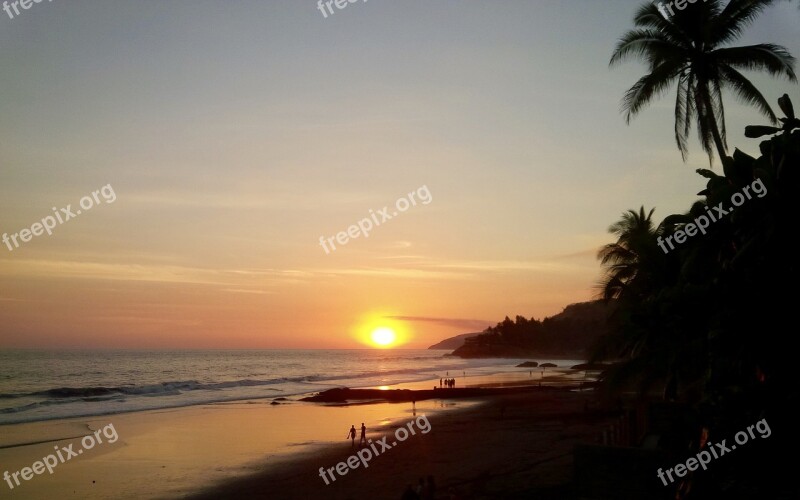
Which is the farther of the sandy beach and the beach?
the beach

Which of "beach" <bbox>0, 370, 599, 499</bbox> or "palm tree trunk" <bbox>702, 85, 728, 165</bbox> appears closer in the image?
"palm tree trunk" <bbox>702, 85, 728, 165</bbox>

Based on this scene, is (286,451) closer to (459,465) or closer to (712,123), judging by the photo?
(459,465)

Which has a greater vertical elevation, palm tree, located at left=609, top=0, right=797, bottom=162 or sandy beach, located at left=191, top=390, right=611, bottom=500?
palm tree, located at left=609, top=0, right=797, bottom=162

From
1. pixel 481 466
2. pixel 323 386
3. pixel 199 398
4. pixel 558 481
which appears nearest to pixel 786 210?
pixel 558 481

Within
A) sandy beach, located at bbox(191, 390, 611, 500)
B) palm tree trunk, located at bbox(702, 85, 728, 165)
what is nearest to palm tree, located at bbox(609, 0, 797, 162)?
palm tree trunk, located at bbox(702, 85, 728, 165)

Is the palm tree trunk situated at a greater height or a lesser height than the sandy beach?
greater

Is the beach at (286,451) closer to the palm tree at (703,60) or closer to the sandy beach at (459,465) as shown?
the sandy beach at (459,465)

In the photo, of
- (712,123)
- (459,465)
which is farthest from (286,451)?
(712,123)

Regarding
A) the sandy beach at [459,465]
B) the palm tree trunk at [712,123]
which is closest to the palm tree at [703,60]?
the palm tree trunk at [712,123]

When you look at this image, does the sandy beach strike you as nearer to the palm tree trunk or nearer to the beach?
→ the beach

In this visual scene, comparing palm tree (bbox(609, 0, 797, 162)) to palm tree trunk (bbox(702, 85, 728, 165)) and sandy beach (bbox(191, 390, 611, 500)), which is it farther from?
sandy beach (bbox(191, 390, 611, 500))

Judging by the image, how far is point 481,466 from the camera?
23.8m

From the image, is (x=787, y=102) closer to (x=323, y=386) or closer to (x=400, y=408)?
(x=400, y=408)

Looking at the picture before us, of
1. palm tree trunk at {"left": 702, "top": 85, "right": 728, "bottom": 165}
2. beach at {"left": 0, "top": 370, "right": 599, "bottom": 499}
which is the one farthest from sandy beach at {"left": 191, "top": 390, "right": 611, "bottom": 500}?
palm tree trunk at {"left": 702, "top": 85, "right": 728, "bottom": 165}
